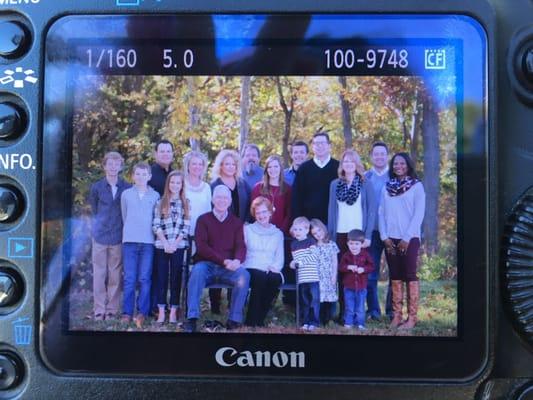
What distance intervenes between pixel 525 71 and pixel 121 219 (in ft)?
2.79

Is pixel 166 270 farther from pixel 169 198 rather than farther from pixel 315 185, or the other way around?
pixel 315 185

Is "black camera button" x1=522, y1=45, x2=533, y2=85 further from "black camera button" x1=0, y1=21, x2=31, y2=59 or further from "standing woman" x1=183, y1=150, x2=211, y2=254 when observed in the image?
"black camera button" x1=0, y1=21, x2=31, y2=59

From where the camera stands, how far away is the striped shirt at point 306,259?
1.21m

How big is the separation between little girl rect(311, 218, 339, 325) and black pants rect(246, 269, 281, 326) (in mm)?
92

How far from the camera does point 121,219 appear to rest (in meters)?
1.23

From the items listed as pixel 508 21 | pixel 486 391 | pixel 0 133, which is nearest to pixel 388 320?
pixel 486 391

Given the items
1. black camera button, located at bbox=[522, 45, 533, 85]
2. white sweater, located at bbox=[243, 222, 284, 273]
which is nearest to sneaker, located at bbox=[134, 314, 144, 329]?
white sweater, located at bbox=[243, 222, 284, 273]

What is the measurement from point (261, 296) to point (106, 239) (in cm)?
33

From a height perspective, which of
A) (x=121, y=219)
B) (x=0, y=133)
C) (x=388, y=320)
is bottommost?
(x=388, y=320)

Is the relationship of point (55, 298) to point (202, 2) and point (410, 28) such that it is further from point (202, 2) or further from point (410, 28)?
point (410, 28)

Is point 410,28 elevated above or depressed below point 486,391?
above

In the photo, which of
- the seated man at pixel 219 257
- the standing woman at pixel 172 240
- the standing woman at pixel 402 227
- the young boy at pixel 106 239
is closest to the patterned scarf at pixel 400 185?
the standing woman at pixel 402 227

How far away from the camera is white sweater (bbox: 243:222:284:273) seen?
1.21 meters

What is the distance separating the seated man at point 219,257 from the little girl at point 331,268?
0.49ft
